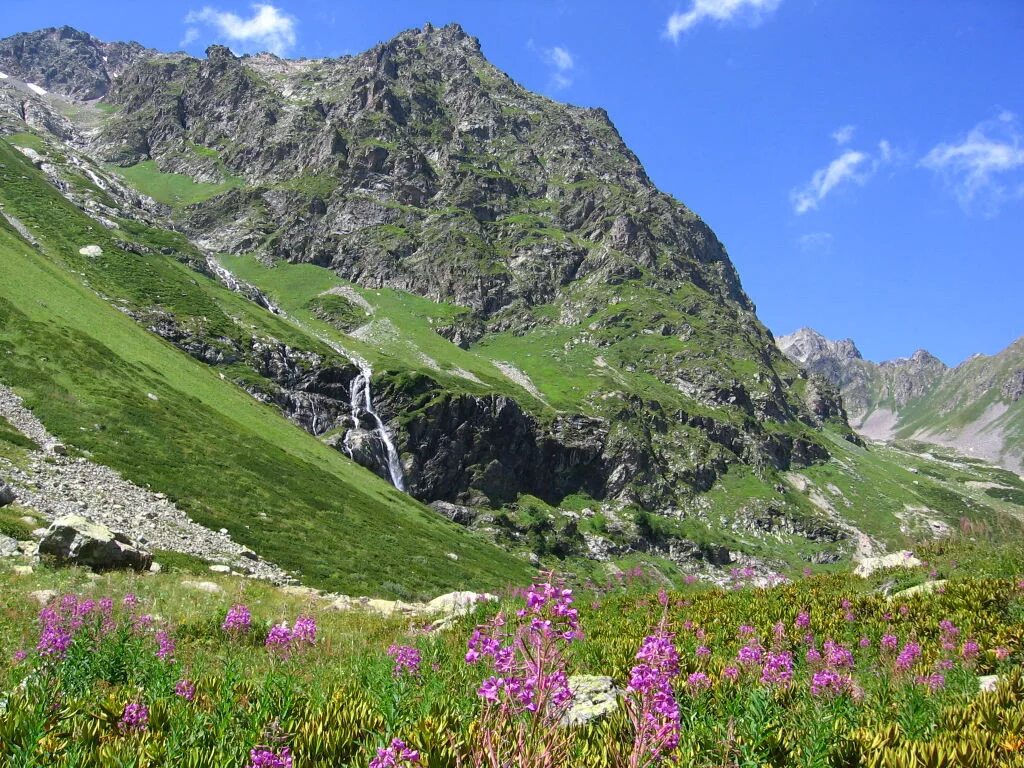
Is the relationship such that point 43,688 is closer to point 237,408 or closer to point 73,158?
Answer: point 237,408

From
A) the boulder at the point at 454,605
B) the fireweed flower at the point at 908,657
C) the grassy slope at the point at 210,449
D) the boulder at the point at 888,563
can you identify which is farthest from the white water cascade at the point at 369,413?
the fireweed flower at the point at 908,657

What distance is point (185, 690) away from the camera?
6652 mm

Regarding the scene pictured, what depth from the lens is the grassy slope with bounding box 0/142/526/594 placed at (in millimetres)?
42375

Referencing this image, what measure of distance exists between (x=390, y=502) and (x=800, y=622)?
70.4 metres

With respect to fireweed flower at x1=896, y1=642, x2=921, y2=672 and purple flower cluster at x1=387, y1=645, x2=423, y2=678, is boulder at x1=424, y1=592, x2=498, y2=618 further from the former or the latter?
fireweed flower at x1=896, y1=642, x2=921, y2=672

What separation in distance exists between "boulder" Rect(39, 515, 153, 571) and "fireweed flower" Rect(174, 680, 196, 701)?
17.3 meters

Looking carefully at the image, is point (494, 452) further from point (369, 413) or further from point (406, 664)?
point (406, 664)

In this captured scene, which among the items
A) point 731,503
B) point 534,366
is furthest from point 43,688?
point 534,366

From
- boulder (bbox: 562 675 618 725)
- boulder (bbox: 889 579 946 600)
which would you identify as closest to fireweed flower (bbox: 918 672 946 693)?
boulder (bbox: 562 675 618 725)

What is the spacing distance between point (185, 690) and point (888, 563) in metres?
21.5

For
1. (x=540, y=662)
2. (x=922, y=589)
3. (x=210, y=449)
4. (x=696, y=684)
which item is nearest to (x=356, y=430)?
(x=210, y=449)

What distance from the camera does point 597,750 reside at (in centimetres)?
548

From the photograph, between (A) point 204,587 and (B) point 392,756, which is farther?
(A) point 204,587

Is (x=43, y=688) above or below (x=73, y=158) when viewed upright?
below
